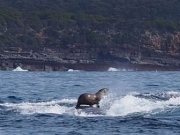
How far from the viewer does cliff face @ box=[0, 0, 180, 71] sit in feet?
358

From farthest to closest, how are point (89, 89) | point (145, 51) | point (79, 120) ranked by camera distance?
point (145, 51)
point (89, 89)
point (79, 120)

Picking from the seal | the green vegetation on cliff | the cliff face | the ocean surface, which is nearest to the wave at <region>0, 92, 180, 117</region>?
the ocean surface

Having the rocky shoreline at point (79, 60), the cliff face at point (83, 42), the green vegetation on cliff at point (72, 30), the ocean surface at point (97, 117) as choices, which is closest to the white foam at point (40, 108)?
the ocean surface at point (97, 117)

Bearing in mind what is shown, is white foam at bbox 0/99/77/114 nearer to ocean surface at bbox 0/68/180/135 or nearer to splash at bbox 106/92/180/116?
ocean surface at bbox 0/68/180/135

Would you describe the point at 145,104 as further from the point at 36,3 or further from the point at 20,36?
the point at 36,3

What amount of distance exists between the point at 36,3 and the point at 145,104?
129999 mm

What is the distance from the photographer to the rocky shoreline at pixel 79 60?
10650 centimetres

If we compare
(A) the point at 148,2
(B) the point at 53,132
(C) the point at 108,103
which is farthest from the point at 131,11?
(B) the point at 53,132

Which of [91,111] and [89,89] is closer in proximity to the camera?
[91,111]

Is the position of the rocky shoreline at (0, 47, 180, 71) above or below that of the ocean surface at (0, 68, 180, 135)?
above

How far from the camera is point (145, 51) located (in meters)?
116

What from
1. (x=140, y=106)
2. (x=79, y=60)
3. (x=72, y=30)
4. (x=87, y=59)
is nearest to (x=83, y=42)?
(x=72, y=30)

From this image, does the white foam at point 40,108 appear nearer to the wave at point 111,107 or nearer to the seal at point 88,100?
the wave at point 111,107

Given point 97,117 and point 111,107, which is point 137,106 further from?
point 97,117
